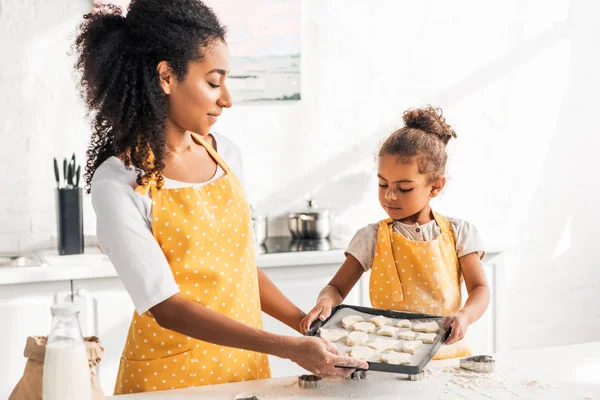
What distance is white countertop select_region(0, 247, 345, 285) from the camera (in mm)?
2893

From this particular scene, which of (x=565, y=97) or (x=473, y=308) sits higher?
(x=565, y=97)

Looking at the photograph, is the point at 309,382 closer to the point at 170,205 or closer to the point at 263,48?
the point at 170,205

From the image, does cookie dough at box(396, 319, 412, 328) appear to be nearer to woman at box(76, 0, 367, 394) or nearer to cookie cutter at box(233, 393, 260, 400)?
woman at box(76, 0, 367, 394)

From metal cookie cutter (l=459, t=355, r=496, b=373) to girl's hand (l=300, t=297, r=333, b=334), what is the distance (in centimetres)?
35

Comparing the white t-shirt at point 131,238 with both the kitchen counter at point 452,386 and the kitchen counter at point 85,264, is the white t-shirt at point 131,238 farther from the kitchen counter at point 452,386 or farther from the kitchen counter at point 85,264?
the kitchen counter at point 85,264

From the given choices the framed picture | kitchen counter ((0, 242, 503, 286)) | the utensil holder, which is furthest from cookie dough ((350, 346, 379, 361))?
the framed picture

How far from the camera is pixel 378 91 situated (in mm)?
3869

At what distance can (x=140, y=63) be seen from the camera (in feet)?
5.61

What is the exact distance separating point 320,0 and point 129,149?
2.20 meters

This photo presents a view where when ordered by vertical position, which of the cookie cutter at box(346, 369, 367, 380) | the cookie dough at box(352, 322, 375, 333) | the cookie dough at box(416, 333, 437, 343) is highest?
the cookie dough at box(352, 322, 375, 333)

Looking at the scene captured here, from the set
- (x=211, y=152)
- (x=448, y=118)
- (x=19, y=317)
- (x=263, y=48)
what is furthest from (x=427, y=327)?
(x=448, y=118)

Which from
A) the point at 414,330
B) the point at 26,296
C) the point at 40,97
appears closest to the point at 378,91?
the point at 40,97

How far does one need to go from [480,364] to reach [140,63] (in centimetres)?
97

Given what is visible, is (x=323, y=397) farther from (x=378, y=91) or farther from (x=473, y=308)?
(x=378, y=91)
